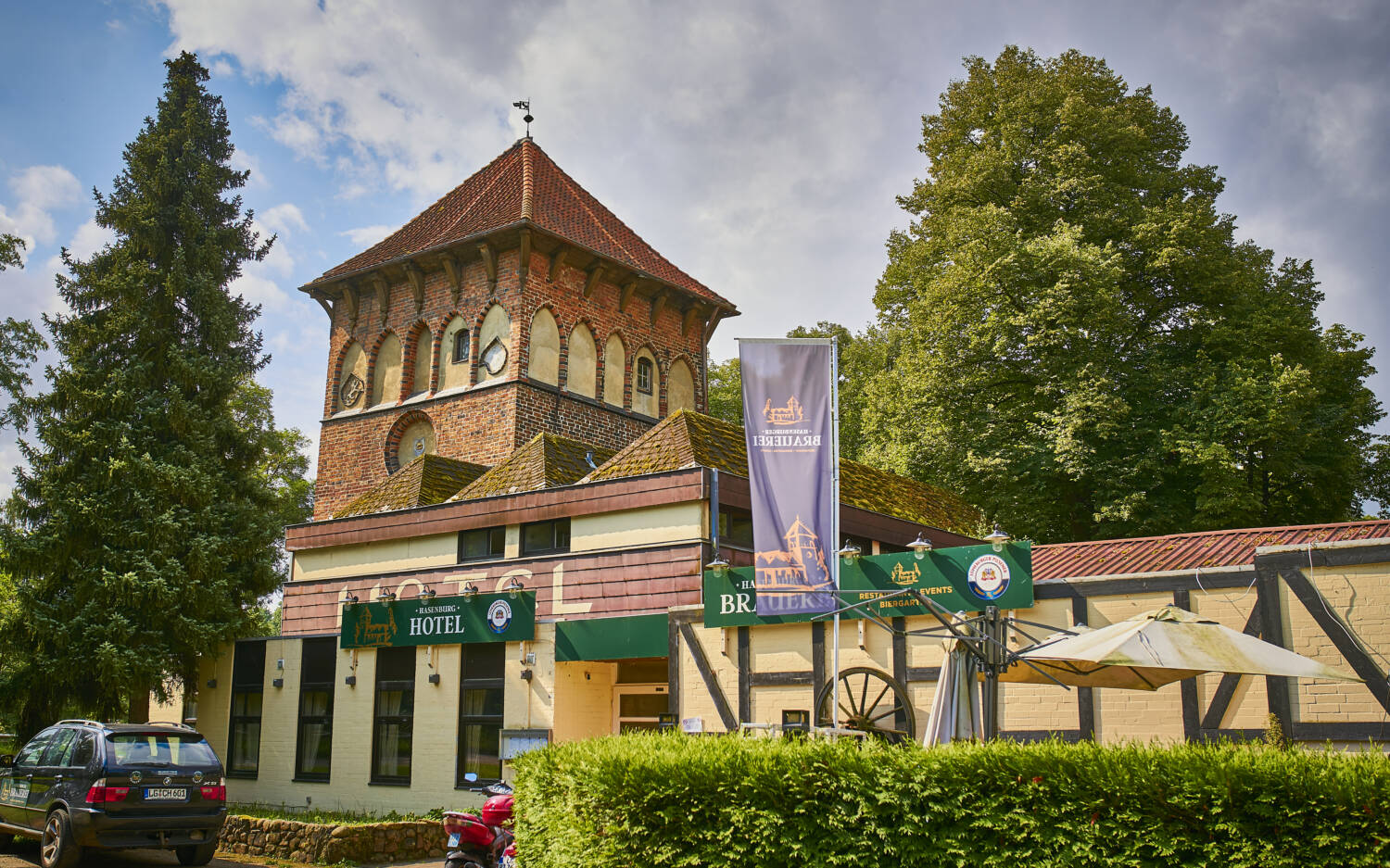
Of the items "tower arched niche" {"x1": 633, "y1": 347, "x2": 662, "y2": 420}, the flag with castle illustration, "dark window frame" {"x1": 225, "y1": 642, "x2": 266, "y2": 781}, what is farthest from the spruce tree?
the flag with castle illustration

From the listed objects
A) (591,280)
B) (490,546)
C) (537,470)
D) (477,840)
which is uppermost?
(591,280)

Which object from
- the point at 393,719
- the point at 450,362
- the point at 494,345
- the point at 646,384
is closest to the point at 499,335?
the point at 494,345

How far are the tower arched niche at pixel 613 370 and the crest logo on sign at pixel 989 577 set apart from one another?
1520 centimetres

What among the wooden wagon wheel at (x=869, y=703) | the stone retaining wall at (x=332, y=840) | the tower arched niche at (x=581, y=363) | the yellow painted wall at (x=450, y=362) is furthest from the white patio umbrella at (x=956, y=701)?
the yellow painted wall at (x=450, y=362)

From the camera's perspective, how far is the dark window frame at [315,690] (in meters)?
20.3

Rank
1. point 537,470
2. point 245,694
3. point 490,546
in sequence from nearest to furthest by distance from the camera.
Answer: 1. point 490,546
2. point 537,470
3. point 245,694

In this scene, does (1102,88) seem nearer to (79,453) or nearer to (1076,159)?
(1076,159)

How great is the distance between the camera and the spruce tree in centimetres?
2212

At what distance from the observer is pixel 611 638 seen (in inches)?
655

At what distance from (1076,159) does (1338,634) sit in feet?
56.1

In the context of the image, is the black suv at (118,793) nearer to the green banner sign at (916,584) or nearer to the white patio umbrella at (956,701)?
the green banner sign at (916,584)

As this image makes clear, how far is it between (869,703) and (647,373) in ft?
53.7

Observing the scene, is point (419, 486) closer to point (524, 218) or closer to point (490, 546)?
point (490, 546)

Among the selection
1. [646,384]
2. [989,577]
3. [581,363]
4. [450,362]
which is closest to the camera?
[989,577]
